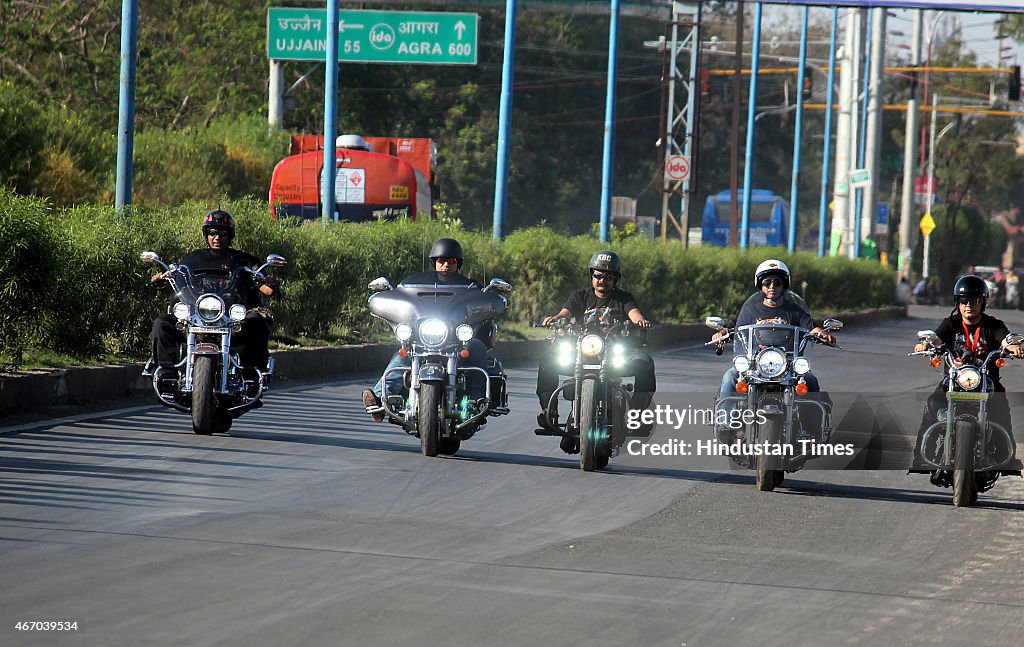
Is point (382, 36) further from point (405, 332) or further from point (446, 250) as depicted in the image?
point (405, 332)

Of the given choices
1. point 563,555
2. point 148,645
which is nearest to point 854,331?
point 563,555

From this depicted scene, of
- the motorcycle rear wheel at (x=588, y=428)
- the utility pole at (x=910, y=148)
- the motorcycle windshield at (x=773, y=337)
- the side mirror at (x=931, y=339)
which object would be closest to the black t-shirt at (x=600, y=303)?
the motorcycle rear wheel at (x=588, y=428)

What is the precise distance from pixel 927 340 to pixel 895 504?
3.42 feet

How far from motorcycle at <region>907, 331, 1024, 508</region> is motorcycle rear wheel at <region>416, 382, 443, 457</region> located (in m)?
3.12

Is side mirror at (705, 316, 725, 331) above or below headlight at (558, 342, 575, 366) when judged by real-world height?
above

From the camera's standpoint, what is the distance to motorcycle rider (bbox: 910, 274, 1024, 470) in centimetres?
959

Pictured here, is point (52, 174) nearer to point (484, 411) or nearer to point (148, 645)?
point (484, 411)

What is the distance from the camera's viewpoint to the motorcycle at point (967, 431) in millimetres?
9375

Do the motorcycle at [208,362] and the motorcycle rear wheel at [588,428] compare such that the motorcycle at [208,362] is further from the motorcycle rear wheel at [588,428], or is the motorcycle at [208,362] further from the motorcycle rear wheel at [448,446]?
the motorcycle rear wheel at [588,428]

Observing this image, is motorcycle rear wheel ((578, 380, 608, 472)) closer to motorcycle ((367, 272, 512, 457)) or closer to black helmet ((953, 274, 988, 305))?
motorcycle ((367, 272, 512, 457))

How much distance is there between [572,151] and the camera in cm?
6438

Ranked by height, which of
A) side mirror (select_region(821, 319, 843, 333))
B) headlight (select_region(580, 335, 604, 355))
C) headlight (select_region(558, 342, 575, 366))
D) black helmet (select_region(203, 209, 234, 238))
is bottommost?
headlight (select_region(558, 342, 575, 366))

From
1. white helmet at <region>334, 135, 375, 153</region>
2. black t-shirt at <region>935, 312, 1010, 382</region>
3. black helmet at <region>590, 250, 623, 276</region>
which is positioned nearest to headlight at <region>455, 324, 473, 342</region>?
black helmet at <region>590, 250, 623, 276</region>

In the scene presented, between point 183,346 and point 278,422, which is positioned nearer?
point 183,346
